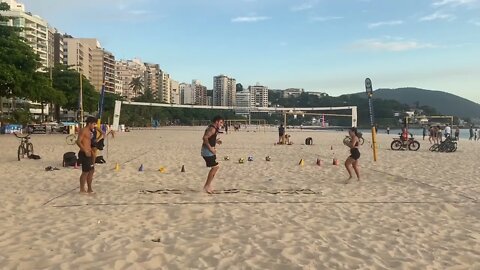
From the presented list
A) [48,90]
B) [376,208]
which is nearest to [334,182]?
[376,208]

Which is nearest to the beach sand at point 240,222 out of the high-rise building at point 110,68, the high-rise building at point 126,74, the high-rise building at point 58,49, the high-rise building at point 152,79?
the high-rise building at point 58,49

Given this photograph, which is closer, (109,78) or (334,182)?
(334,182)

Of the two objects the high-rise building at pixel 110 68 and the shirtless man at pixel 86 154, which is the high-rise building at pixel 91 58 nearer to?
the high-rise building at pixel 110 68

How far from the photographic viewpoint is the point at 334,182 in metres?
10.5

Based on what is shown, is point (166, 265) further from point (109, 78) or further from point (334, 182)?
point (109, 78)

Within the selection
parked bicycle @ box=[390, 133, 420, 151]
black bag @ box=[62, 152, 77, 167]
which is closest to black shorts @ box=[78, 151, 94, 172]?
black bag @ box=[62, 152, 77, 167]

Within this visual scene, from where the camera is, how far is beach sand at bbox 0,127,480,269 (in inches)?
183

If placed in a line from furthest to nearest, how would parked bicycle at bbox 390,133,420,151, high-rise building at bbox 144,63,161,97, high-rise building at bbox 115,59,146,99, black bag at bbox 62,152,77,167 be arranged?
high-rise building at bbox 144,63,161,97, high-rise building at bbox 115,59,146,99, parked bicycle at bbox 390,133,420,151, black bag at bbox 62,152,77,167

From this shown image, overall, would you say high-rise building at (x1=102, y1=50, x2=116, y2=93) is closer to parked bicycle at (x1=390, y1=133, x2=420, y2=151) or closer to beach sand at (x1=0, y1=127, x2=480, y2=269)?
parked bicycle at (x1=390, y1=133, x2=420, y2=151)

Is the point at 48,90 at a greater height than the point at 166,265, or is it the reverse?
the point at 48,90

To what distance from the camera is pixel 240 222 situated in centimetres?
631

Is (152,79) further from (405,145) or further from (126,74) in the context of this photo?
(405,145)

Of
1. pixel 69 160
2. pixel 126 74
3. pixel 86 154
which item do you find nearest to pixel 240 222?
pixel 86 154

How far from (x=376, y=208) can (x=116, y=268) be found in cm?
458
